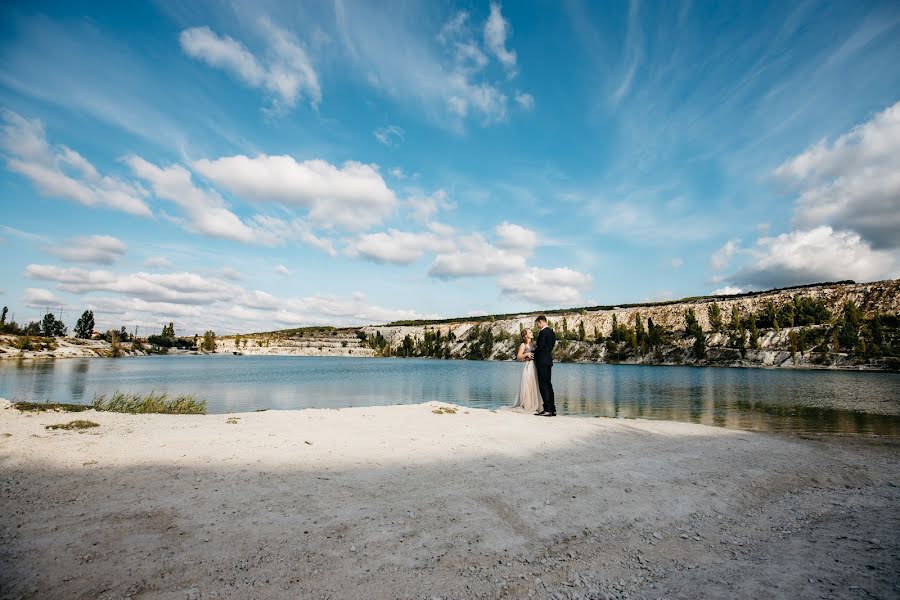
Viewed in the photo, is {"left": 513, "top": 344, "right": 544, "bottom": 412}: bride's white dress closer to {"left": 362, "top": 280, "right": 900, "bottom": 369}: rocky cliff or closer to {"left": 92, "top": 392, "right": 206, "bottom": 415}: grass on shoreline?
{"left": 92, "top": 392, "right": 206, "bottom": 415}: grass on shoreline

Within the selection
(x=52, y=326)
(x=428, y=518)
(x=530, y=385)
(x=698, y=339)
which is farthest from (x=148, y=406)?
(x=52, y=326)

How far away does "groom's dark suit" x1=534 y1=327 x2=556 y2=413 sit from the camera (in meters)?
14.8

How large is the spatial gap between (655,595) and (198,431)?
31.6 ft

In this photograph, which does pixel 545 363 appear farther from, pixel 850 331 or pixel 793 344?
pixel 850 331

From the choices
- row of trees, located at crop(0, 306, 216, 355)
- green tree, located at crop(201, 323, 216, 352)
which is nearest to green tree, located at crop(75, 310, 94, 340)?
row of trees, located at crop(0, 306, 216, 355)

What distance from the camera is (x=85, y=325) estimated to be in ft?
467

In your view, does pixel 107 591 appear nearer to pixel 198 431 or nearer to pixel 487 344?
pixel 198 431

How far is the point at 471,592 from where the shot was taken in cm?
366

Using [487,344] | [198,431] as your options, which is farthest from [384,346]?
[198,431]

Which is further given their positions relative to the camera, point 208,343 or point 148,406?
point 208,343

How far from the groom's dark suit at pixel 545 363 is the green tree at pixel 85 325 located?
176 metres

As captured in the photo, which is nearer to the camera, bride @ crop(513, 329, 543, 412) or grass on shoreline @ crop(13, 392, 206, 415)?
grass on shoreline @ crop(13, 392, 206, 415)

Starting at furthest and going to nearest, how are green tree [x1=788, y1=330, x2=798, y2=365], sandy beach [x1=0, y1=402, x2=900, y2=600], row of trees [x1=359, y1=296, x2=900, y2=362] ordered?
1. green tree [x1=788, y1=330, x2=798, y2=365]
2. row of trees [x1=359, y1=296, x2=900, y2=362]
3. sandy beach [x1=0, y1=402, x2=900, y2=600]

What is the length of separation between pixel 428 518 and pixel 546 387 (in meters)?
10.7
